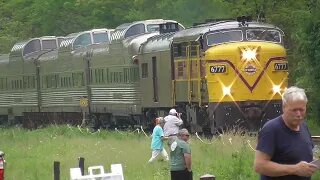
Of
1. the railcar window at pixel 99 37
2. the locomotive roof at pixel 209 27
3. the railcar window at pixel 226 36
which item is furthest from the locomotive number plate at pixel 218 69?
the railcar window at pixel 99 37

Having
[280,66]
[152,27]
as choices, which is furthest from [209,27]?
[152,27]

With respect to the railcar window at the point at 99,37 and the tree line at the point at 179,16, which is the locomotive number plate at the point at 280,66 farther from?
the railcar window at the point at 99,37

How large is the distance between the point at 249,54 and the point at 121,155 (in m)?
6.16

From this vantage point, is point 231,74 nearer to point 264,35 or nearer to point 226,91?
point 226,91

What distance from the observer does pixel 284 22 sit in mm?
35250

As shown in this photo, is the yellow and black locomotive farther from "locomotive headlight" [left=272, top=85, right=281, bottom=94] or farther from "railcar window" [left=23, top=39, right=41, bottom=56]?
"railcar window" [left=23, top=39, right=41, bottom=56]

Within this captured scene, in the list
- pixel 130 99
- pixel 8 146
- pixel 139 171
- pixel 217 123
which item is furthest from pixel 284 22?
pixel 139 171

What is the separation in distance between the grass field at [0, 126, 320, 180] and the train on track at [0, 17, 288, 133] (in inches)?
64.4

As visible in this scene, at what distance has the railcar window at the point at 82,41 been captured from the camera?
42.9 meters

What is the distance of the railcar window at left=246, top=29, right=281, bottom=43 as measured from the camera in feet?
94.3

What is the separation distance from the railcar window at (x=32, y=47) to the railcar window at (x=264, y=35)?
21819mm

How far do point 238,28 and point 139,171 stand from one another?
373 inches

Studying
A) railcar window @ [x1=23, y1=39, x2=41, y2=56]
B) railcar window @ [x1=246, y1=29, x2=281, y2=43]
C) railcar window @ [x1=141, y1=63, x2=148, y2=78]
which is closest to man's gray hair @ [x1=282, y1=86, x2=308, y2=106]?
railcar window @ [x1=246, y1=29, x2=281, y2=43]

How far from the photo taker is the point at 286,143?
8406mm
